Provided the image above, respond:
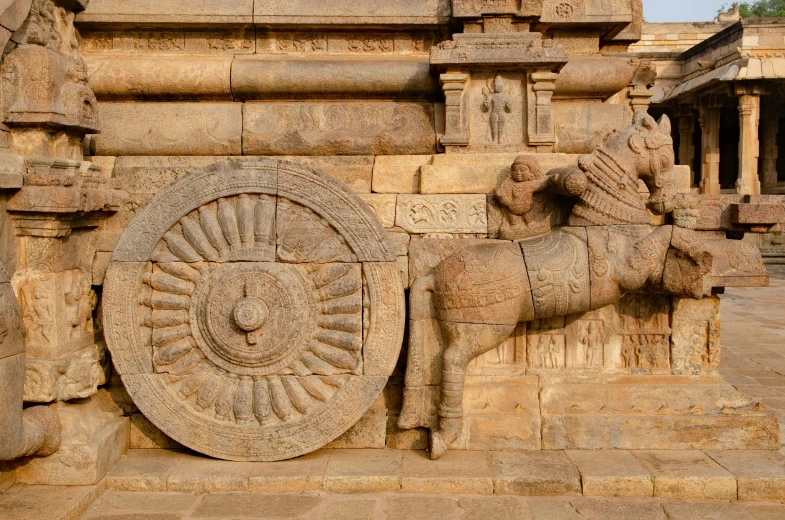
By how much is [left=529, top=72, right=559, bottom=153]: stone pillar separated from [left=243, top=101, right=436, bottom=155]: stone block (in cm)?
65

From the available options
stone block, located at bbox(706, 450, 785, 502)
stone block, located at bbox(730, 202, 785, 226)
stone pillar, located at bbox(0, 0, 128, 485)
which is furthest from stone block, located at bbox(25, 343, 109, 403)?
stone block, located at bbox(730, 202, 785, 226)

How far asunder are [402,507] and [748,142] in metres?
20.9

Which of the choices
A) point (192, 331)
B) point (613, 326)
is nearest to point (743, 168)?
point (613, 326)

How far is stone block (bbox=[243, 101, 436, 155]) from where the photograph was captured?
4.78 metres

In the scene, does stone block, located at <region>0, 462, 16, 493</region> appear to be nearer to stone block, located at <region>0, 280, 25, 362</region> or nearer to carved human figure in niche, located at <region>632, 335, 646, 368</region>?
stone block, located at <region>0, 280, 25, 362</region>

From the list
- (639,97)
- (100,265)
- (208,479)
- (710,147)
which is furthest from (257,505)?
(710,147)

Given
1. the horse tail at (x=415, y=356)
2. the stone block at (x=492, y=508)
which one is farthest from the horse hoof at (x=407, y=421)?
the stone block at (x=492, y=508)

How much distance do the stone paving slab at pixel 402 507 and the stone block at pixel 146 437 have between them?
0.51m

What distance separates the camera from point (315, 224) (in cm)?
404

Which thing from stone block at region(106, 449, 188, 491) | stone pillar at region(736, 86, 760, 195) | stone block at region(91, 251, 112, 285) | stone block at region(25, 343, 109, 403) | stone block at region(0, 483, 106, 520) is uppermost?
stone pillar at region(736, 86, 760, 195)

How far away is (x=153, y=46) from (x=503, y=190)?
268cm

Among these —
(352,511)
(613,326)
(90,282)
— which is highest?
(90,282)

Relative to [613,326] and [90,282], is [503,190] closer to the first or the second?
[613,326]

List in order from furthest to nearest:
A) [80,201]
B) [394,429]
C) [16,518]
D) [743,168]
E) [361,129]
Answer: [743,168] < [361,129] < [394,429] < [80,201] < [16,518]
